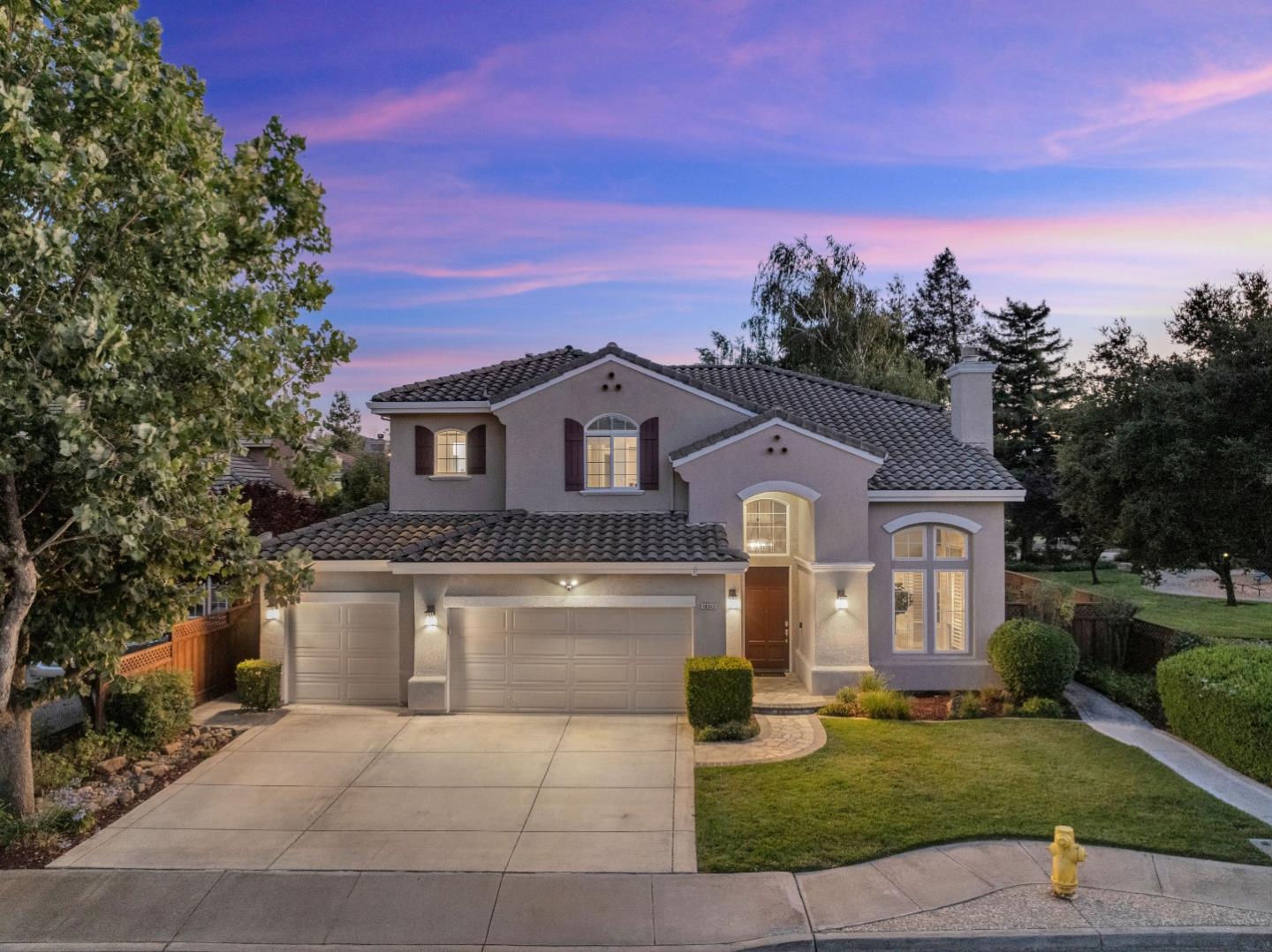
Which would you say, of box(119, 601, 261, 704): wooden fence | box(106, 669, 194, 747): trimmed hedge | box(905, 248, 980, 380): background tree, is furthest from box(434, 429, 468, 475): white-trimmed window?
box(905, 248, 980, 380): background tree

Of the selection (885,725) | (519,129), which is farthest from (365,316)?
(885,725)

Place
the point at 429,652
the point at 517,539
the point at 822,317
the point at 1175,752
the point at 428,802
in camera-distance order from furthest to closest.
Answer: the point at 822,317 → the point at 517,539 → the point at 429,652 → the point at 1175,752 → the point at 428,802

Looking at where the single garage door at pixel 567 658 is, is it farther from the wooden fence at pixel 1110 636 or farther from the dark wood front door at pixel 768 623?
the wooden fence at pixel 1110 636

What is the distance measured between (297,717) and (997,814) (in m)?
11.2

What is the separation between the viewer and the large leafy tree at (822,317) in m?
34.0

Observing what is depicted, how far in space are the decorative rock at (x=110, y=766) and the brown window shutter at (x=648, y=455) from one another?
970cm

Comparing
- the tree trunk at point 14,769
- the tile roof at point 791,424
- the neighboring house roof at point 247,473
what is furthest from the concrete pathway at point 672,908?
the neighboring house roof at point 247,473

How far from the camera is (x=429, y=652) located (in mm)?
13703

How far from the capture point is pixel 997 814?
882 centimetres

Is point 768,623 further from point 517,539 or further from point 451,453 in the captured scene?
point 451,453

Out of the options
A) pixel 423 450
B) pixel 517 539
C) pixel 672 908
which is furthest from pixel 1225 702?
pixel 423 450

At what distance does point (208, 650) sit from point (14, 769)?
5.95 meters

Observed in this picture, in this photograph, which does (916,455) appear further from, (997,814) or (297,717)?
(297,717)

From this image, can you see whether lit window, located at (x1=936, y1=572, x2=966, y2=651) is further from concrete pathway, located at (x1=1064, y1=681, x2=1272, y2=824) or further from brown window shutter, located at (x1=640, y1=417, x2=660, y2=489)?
brown window shutter, located at (x1=640, y1=417, x2=660, y2=489)
